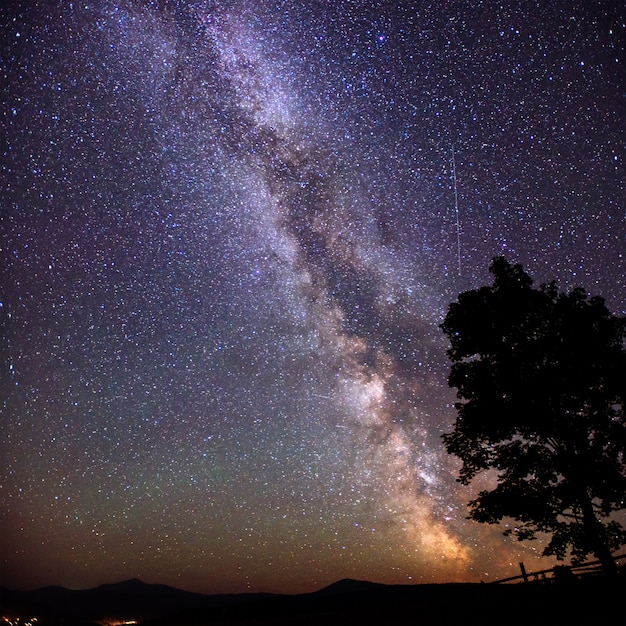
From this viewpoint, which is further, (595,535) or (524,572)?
(524,572)

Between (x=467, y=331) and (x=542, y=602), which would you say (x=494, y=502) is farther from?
(x=467, y=331)

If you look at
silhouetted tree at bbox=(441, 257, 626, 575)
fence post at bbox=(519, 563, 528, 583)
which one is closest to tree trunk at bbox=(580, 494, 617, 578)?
silhouetted tree at bbox=(441, 257, 626, 575)

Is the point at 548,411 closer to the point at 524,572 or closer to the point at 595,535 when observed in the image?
the point at 595,535

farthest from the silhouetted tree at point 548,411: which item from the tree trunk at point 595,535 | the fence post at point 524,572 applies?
the fence post at point 524,572

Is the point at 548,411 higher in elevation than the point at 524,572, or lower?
higher

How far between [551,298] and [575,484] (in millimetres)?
5581

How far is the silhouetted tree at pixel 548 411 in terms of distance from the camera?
12477 millimetres

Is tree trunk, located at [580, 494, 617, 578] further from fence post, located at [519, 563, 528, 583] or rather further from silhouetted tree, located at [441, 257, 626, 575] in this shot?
fence post, located at [519, 563, 528, 583]

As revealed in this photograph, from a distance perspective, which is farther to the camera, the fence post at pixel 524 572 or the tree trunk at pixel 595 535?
the fence post at pixel 524 572

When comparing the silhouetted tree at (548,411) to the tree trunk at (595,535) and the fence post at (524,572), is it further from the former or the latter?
the fence post at (524,572)

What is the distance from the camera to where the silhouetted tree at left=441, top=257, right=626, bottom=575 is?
12477 mm

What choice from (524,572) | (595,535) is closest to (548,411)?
(595,535)

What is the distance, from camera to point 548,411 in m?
13.0

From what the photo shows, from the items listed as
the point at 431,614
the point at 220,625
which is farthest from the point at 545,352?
the point at 220,625
